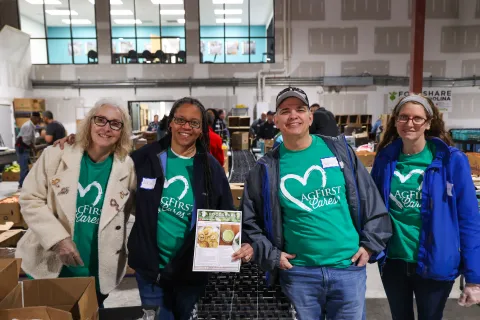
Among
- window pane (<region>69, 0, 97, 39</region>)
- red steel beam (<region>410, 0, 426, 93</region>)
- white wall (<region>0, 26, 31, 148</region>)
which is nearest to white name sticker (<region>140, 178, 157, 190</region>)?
red steel beam (<region>410, 0, 426, 93</region>)

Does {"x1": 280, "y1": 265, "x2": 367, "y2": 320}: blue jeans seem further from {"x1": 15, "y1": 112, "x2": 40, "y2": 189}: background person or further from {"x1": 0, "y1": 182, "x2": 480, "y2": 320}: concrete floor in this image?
{"x1": 15, "y1": 112, "x2": 40, "y2": 189}: background person

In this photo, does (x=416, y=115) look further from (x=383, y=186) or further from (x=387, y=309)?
(x=387, y=309)

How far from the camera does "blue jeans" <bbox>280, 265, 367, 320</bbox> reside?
1.49 meters

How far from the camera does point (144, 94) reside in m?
13.4

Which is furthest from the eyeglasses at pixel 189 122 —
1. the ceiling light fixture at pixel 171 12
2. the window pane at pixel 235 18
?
the ceiling light fixture at pixel 171 12

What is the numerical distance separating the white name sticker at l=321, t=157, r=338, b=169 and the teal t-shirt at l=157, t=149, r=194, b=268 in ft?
1.96

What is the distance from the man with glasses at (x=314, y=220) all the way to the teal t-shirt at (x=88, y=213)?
2.27ft

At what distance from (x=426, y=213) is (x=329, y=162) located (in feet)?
1.72

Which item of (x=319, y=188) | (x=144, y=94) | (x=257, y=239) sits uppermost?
(x=144, y=94)

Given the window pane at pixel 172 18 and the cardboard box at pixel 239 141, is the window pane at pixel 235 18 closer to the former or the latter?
the window pane at pixel 172 18

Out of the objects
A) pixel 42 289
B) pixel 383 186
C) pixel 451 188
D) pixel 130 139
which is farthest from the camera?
pixel 130 139

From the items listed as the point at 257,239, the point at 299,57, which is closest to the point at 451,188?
the point at 257,239

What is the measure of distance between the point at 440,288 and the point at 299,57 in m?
12.5

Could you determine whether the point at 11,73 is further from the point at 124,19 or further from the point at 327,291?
the point at 327,291
